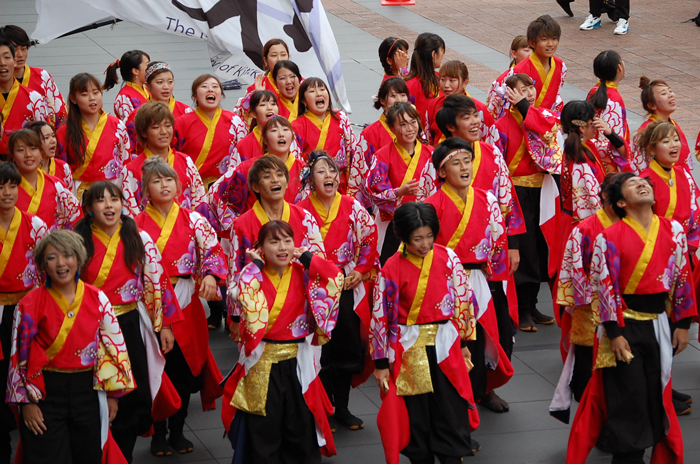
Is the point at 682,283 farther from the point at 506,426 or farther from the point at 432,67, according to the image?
the point at 432,67

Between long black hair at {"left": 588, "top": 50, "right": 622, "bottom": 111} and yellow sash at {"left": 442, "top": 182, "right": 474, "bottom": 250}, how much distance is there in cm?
211

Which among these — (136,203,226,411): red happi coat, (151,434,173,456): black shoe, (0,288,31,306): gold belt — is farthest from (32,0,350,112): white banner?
(151,434,173,456): black shoe

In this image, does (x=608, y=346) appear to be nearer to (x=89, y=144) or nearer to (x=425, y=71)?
(x=425, y=71)

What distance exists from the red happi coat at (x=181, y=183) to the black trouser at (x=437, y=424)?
82.8 inches

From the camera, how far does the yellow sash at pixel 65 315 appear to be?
4.34m

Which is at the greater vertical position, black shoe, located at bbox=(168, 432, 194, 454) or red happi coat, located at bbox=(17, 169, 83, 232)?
red happi coat, located at bbox=(17, 169, 83, 232)

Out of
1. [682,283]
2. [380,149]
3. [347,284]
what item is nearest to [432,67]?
[380,149]

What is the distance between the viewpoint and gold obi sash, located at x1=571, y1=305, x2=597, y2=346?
16.2ft

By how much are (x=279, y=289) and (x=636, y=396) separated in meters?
1.83

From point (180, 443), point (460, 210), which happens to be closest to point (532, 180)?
point (460, 210)

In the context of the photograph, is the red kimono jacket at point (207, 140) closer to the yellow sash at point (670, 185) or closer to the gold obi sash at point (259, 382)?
the gold obi sash at point (259, 382)

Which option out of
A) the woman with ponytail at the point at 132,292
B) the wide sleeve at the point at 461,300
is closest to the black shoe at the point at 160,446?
the woman with ponytail at the point at 132,292

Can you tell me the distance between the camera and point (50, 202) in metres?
5.58

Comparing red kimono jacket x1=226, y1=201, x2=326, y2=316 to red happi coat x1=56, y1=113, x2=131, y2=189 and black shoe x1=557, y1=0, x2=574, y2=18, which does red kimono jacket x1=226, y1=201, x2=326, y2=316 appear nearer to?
red happi coat x1=56, y1=113, x2=131, y2=189
